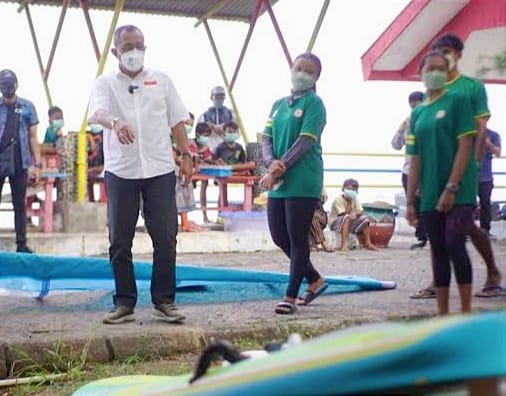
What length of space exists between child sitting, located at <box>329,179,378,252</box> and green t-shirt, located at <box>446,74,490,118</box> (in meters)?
7.02

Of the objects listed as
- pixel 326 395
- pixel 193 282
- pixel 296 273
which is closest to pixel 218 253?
pixel 193 282

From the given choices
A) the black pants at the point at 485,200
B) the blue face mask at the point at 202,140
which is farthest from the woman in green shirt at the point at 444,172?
the blue face mask at the point at 202,140

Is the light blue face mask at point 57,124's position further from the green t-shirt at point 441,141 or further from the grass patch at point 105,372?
the green t-shirt at point 441,141

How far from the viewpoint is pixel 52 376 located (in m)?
3.88

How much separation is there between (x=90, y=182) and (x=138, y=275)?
256 inches

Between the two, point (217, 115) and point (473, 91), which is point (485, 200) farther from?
point (217, 115)

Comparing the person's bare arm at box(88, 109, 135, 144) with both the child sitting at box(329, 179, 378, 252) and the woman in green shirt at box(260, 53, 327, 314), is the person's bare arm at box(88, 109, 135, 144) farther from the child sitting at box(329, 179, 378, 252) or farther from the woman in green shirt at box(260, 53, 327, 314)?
the child sitting at box(329, 179, 378, 252)

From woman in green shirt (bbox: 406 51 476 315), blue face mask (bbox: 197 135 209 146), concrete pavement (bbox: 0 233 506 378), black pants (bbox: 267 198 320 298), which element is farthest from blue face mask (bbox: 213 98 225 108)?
woman in green shirt (bbox: 406 51 476 315)

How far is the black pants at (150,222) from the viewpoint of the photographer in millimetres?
4711

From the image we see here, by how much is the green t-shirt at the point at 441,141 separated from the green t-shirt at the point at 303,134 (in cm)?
73

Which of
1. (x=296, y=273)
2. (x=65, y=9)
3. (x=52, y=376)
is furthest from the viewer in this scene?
(x=65, y=9)

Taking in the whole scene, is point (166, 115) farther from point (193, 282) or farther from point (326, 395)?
point (326, 395)

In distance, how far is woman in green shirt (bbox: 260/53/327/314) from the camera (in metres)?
4.97

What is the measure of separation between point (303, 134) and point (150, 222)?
105 cm
